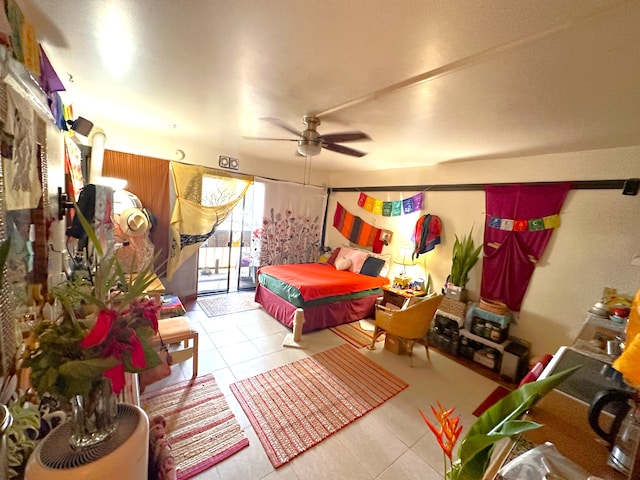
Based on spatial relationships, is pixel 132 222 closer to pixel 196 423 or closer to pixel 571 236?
pixel 196 423

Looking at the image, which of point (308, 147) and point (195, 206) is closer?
point (308, 147)

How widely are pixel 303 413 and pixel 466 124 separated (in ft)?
9.21

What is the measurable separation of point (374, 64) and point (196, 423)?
2687 millimetres

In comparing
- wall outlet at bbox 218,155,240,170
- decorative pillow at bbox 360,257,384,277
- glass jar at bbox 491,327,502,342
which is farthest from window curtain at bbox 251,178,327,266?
glass jar at bbox 491,327,502,342

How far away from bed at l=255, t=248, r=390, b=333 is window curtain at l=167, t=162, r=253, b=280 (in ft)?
3.71

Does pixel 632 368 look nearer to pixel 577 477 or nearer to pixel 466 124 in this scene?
pixel 577 477

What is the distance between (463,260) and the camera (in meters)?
3.03

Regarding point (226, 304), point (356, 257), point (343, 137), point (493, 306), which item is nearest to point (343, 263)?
point (356, 257)

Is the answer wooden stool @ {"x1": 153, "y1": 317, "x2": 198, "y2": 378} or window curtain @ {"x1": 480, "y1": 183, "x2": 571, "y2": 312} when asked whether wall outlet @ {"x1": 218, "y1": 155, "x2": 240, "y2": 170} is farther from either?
window curtain @ {"x1": 480, "y1": 183, "x2": 571, "y2": 312}

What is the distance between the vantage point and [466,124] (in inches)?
82.0

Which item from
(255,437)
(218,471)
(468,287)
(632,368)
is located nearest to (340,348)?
(255,437)

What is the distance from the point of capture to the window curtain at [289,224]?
14.6 ft

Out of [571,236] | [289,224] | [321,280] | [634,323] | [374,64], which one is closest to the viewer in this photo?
[634,323]

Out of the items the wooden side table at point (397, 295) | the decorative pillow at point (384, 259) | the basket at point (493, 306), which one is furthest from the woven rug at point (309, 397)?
the decorative pillow at point (384, 259)
